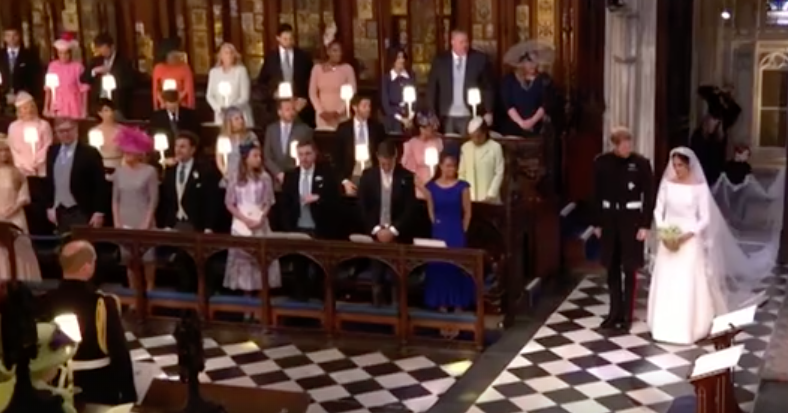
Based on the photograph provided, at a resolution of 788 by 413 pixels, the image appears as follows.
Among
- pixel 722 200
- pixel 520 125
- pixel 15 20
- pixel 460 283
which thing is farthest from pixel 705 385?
pixel 15 20

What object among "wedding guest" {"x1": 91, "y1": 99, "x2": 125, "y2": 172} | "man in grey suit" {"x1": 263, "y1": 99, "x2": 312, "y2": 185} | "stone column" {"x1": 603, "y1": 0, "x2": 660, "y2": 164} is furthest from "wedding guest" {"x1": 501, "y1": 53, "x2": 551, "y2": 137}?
"wedding guest" {"x1": 91, "y1": 99, "x2": 125, "y2": 172}

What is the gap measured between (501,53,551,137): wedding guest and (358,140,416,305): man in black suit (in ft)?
8.36

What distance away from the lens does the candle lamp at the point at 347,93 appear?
49.8 ft

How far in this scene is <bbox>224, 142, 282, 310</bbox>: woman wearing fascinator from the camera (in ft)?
41.4

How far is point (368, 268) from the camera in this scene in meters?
13.0

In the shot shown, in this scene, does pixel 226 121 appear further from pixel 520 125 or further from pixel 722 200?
pixel 722 200

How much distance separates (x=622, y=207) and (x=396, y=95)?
13.0 feet

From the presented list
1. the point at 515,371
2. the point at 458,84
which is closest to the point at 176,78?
the point at 458,84

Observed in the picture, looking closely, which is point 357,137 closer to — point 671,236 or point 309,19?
point 671,236

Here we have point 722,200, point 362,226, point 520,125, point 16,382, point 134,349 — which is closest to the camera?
point 16,382

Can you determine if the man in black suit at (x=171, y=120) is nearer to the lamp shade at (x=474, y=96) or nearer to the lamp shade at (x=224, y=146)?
the lamp shade at (x=224, y=146)

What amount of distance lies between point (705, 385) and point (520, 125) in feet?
20.3

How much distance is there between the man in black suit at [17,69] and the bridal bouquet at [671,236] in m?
8.61

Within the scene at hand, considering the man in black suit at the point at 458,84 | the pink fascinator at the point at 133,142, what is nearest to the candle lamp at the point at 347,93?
the man in black suit at the point at 458,84
